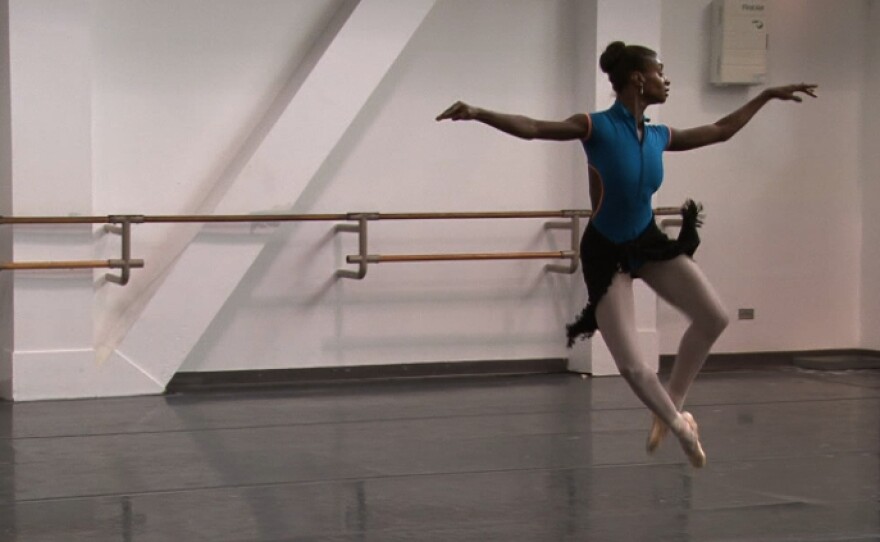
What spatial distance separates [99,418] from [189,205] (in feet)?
5.50

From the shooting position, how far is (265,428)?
6.96m

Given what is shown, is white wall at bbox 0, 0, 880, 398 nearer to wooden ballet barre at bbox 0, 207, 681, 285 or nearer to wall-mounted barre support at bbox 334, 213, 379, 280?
wooden ballet barre at bbox 0, 207, 681, 285

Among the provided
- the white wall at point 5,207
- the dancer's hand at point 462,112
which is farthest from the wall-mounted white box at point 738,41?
the dancer's hand at point 462,112

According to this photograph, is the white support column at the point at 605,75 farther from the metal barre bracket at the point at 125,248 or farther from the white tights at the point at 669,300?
the white tights at the point at 669,300

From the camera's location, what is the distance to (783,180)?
9.74 metres

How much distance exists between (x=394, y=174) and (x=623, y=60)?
408 cm

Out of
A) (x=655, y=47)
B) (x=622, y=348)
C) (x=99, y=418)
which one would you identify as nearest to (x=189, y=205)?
(x=99, y=418)

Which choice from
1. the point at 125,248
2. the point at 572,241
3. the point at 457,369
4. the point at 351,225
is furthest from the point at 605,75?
the point at 125,248

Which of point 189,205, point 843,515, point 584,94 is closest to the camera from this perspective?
point 843,515

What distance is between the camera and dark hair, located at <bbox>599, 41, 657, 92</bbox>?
189 inches

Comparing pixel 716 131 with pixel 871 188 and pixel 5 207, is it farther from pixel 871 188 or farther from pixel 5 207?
pixel 871 188

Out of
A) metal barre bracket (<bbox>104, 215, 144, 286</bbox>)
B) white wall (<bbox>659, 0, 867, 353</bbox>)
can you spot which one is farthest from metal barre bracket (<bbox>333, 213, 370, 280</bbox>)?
white wall (<bbox>659, 0, 867, 353</bbox>)

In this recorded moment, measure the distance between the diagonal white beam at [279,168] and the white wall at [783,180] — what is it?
2.16 metres

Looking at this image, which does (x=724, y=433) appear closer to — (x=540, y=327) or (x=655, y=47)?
(x=540, y=327)
